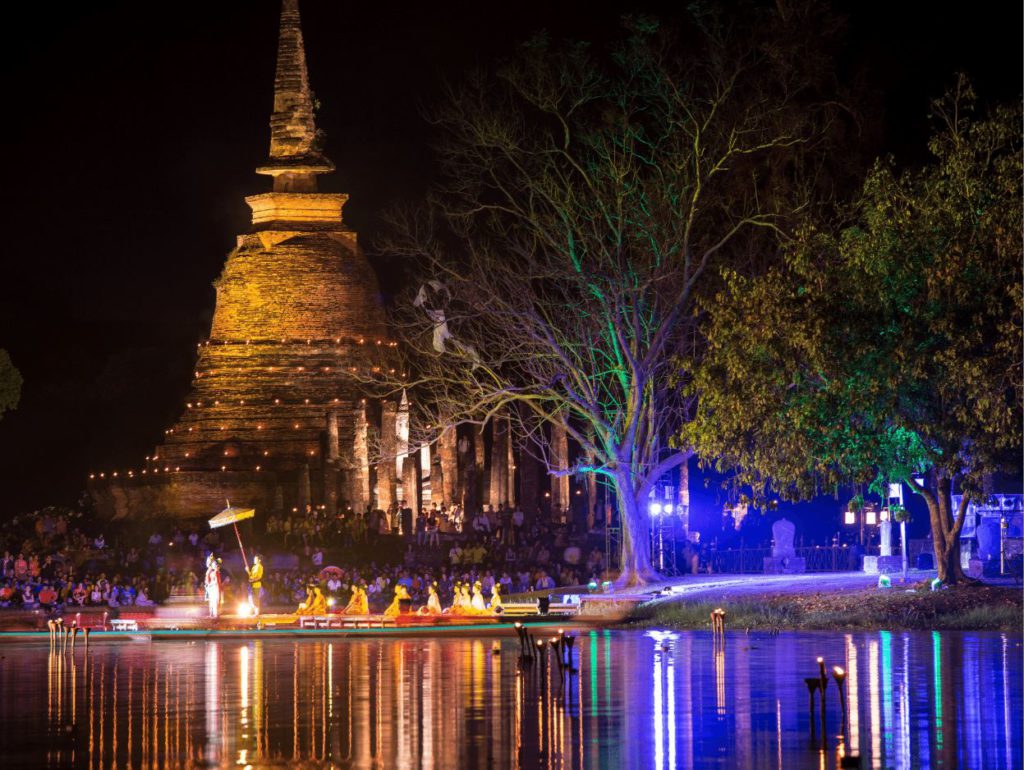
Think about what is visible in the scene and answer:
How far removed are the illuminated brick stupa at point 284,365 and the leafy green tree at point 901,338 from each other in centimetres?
2647

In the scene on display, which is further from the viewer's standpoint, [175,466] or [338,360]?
[338,360]

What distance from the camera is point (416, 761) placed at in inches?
624

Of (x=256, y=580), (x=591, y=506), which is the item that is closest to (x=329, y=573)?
Answer: (x=256, y=580)

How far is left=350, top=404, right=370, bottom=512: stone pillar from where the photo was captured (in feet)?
194

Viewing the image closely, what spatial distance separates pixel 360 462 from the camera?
58.6 m

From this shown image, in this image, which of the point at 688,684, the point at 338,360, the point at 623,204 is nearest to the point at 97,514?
the point at 338,360

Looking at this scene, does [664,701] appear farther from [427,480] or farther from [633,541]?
[427,480]

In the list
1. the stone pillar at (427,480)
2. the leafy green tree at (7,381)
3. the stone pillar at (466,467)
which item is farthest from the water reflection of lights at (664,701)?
the leafy green tree at (7,381)

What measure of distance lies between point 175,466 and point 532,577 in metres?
17.1

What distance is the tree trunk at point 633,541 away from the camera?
40750 millimetres

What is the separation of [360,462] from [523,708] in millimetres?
39372

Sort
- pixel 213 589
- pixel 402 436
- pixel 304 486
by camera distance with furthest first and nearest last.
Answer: pixel 402 436, pixel 304 486, pixel 213 589

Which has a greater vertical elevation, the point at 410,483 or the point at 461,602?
the point at 410,483

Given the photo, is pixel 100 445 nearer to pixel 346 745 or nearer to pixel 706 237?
pixel 706 237
